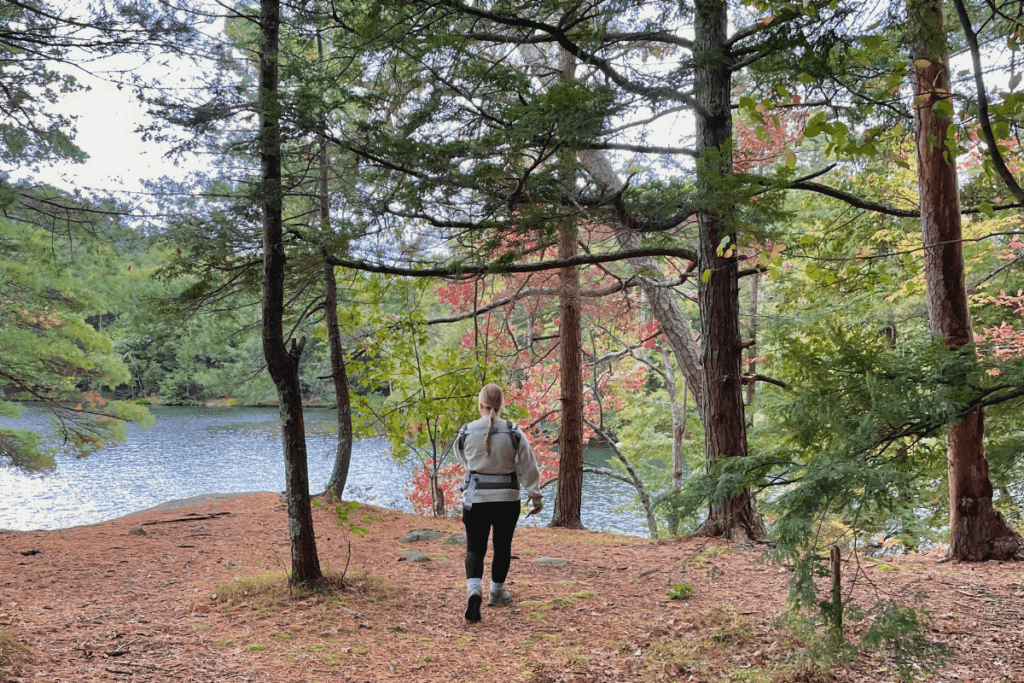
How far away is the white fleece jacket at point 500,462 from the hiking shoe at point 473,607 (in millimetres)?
577

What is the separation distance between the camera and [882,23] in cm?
371

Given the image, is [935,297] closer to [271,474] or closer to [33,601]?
[33,601]

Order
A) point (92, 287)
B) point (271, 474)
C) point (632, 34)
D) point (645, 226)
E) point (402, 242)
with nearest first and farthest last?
point (632, 34), point (645, 226), point (402, 242), point (92, 287), point (271, 474)

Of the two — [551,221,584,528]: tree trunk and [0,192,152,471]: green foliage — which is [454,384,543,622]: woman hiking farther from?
[0,192,152,471]: green foliage

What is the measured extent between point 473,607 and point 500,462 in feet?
2.96

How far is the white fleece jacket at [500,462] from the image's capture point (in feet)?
13.7

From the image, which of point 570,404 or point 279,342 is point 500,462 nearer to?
point 279,342

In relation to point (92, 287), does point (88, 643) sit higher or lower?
lower

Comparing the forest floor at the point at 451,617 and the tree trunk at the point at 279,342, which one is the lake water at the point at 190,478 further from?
the tree trunk at the point at 279,342

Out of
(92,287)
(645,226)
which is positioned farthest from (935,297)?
(92,287)

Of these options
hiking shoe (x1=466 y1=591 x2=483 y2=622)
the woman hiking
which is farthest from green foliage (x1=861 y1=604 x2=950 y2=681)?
hiking shoe (x1=466 y1=591 x2=483 y2=622)

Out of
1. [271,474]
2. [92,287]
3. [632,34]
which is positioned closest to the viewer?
[632,34]

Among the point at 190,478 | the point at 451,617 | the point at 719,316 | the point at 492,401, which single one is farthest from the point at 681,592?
the point at 190,478

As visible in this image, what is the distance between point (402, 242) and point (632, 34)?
2496 mm
